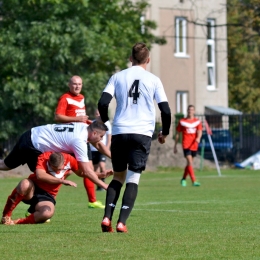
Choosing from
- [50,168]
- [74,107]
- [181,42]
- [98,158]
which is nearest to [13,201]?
[50,168]

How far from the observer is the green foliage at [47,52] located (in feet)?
99.9

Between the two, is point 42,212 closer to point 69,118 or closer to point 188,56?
point 69,118

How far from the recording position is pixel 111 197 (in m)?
9.24

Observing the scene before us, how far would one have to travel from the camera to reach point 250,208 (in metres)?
13.2

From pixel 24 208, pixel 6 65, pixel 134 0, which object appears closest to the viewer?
pixel 24 208

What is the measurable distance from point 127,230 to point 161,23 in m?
36.6

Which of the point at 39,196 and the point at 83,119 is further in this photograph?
the point at 83,119

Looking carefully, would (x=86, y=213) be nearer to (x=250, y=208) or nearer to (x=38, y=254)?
(x=250, y=208)

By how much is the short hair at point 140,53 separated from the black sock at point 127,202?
135cm

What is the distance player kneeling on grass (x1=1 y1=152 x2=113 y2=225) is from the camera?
34.3 ft

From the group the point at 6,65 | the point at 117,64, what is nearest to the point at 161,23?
the point at 117,64

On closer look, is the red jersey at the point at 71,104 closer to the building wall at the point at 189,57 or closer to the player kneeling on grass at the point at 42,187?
the player kneeling on grass at the point at 42,187

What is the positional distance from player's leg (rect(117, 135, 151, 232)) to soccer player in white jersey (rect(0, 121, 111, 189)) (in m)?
1.02

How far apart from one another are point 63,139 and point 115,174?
4.81 feet
